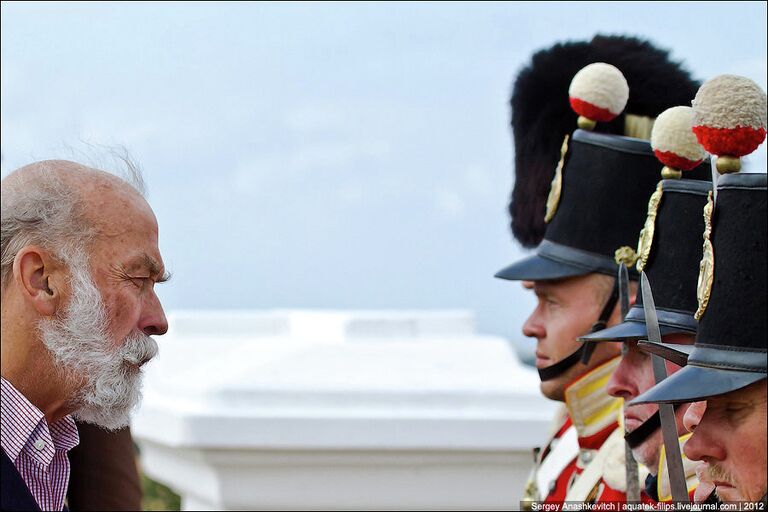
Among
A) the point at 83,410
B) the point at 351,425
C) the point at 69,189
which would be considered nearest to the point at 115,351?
the point at 83,410

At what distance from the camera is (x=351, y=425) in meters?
5.55

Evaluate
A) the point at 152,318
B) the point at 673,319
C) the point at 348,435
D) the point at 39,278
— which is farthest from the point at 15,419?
the point at 348,435

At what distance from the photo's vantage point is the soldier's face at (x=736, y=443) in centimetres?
200

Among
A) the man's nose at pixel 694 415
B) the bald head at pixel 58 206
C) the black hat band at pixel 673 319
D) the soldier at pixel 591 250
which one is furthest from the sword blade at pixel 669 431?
the bald head at pixel 58 206

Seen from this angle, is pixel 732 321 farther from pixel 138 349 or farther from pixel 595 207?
pixel 595 207

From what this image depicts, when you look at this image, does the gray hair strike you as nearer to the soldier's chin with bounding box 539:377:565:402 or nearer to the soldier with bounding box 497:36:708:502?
the soldier with bounding box 497:36:708:502

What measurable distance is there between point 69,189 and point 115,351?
362 mm

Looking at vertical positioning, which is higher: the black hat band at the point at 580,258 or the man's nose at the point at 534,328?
the black hat band at the point at 580,258

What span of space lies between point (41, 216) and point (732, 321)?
1.39 m

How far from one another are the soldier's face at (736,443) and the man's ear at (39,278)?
1.29 m

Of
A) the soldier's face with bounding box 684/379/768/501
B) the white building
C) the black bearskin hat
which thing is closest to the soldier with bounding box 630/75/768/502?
the soldier's face with bounding box 684/379/768/501

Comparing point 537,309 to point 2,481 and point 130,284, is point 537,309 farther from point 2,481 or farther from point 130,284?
point 2,481

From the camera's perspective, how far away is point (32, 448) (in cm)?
251

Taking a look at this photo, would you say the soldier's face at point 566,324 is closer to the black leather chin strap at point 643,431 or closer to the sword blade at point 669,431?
the black leather chin strap at point 643,431
